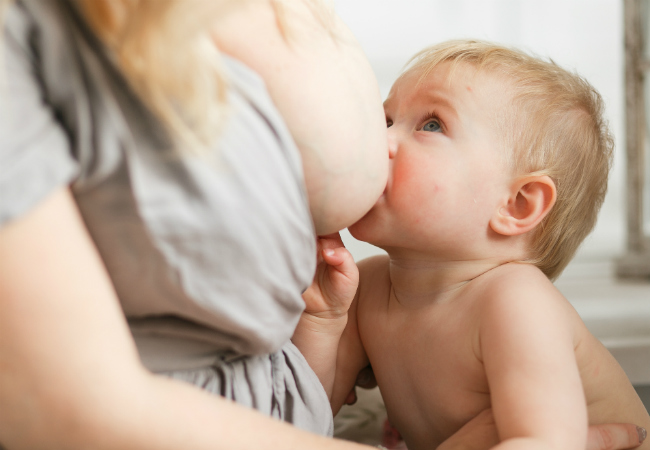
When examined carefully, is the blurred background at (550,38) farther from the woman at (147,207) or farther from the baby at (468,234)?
the woman at (147,207)

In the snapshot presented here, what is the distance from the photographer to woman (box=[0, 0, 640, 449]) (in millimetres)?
401

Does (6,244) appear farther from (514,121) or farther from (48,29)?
(514,121)

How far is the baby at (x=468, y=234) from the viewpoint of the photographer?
0.77 metres

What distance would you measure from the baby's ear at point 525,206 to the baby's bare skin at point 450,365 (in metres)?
0.06

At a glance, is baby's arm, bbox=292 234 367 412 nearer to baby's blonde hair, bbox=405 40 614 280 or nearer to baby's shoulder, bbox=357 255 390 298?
baby's shoulder, bbox=357 255 390 298

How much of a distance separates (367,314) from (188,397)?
501mm

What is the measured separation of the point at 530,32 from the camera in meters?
1.73

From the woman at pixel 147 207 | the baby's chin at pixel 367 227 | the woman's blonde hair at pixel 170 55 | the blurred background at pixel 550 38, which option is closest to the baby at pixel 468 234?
the baby's chin at pixel 367 227

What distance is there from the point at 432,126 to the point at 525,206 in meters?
0.18

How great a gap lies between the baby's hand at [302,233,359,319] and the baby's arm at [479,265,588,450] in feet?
0.64

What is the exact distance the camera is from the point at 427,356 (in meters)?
0.81

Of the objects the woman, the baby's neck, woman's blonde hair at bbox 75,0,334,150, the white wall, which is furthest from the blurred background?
woman's blonde hair at bbox 75,0,334,150

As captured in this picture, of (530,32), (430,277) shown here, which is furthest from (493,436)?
(530,32)

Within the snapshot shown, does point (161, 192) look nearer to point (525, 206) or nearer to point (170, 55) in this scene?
point (170, 55)
